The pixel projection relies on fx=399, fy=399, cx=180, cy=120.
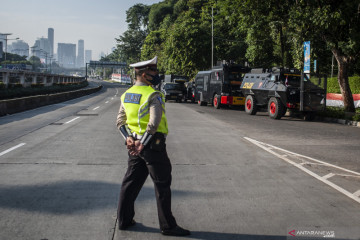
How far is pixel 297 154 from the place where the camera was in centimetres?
884

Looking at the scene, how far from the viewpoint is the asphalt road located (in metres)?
4.20

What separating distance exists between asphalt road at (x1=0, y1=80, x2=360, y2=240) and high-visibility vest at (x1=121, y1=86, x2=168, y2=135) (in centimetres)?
108

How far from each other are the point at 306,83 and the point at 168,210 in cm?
1537

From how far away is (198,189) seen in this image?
18.8 feet

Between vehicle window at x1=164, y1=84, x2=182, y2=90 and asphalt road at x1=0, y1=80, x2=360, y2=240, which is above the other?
vehicle window at x1=164, y1=84, x2=182, y2=90

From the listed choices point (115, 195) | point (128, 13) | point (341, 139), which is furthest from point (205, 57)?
point (128, 13)

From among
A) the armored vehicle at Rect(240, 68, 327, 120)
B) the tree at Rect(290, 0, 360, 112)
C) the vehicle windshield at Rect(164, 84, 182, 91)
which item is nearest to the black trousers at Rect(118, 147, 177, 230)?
the armored vehicle at Rect(240, 68, 327, 120)

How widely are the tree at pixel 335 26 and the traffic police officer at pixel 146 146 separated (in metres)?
15.9

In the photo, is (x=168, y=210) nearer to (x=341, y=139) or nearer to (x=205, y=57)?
(x=341, y=139)

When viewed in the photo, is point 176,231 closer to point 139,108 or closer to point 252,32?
point 139,108

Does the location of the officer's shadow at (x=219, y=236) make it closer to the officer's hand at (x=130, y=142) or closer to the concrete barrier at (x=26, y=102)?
the officer's hand at (x=130, y=142)

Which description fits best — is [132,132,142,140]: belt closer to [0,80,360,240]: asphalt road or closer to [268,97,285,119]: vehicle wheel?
[0,80,360,240]: asphalt road

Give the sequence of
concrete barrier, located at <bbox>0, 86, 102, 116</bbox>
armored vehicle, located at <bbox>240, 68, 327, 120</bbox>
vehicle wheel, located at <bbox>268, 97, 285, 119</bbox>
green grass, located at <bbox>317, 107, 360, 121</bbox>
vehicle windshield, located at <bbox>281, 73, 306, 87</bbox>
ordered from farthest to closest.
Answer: concrete barrier, located at <bbox>0, 86, 102, 116</bbox> → vehicle windshield, located at <bbox>281, 73, 306, 87</bbox> → vehicle wheel, located at <bbox>268, 97, 285, 119</bbox> → armored vehicle, located at <bbox>240, 68, 327, 120</bbox> → green grass, located at <bbox>317, 107, 360, 121</bbox>

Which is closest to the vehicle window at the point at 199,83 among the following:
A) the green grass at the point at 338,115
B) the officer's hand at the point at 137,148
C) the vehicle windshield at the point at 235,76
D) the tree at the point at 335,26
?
the vehicle windshield at the point at 235,76
